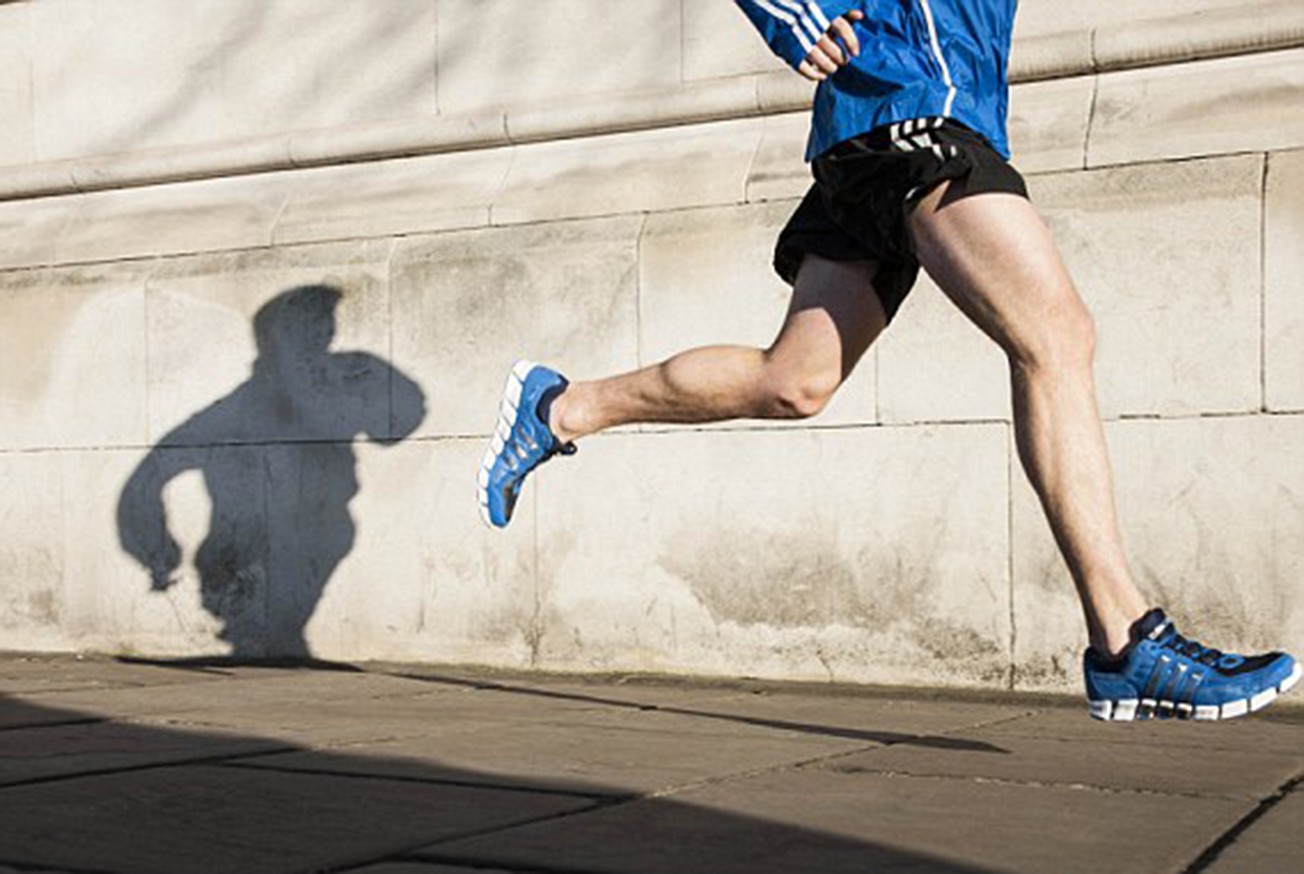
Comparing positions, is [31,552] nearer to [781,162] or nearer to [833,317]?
[781,162]

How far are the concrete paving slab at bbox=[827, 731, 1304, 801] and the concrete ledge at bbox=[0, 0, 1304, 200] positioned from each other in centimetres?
207

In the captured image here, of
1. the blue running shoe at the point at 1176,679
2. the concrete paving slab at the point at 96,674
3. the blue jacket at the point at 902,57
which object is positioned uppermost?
the blue jacket at the point at 902,57

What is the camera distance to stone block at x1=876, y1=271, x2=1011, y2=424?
5.94 metres

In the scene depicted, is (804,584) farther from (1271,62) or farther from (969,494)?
(1271,62)

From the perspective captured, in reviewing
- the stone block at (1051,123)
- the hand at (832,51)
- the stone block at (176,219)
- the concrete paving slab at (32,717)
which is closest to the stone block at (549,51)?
the stone block at (176,219)

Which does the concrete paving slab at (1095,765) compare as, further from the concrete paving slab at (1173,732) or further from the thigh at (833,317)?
the thigh at (833,317)

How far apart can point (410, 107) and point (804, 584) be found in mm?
2249

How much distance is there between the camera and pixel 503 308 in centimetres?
680

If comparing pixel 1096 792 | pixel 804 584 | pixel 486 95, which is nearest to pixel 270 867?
pixel 1096 792

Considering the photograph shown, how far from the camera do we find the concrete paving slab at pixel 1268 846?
10.1ft

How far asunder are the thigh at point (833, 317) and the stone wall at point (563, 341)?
60.8 inches

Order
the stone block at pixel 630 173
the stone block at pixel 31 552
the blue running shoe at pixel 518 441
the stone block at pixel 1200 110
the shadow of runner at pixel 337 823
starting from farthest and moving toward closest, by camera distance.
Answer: the stone block at pixel 31 552
the stone block at pixel 630 173
the stone block at pixel 1200 110
the blue running shoe at pixel 518 441
the shadow of runner at pixel 337 823

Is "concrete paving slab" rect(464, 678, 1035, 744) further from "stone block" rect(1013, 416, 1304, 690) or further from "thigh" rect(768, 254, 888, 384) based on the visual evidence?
"thigh" rect(768, 254, 888, 384)

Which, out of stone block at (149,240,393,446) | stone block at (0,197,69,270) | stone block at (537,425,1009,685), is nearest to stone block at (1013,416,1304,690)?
stone block at (537,425,1009,685)
